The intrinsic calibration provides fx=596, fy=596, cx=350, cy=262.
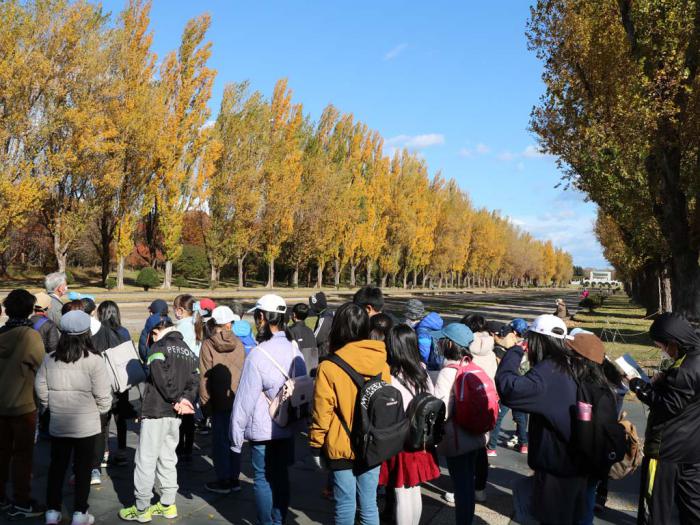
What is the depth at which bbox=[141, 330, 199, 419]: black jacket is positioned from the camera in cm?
489

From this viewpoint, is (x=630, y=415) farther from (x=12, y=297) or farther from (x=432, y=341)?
(x=12, y=297)

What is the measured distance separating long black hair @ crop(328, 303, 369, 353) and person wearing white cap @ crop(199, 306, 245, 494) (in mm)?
1961

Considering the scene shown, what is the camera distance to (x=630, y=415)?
946cm

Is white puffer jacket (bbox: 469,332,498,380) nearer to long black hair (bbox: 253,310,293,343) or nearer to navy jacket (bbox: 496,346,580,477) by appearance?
long black hair (bbox: 253,310,293,343)

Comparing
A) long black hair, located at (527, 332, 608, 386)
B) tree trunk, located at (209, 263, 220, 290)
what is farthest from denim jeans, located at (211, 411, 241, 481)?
tree trunk, located at (209, 263, 220, 290)

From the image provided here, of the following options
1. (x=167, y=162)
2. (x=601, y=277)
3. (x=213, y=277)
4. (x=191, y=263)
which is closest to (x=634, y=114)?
(x=167, y=162)

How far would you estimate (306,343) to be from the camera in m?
6.78

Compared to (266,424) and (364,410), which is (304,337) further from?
(364,410)

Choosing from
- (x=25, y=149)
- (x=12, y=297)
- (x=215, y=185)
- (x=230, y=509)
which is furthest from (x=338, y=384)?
(x=215, y=185)

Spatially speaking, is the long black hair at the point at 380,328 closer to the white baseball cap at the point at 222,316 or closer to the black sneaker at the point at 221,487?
the white baseball cap at the point at 222,316

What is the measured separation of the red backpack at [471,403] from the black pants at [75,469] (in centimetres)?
285

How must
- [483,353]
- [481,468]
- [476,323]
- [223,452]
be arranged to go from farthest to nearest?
1. [476,323]
2. [483,353]
3. [223,452]
4. [481,468]

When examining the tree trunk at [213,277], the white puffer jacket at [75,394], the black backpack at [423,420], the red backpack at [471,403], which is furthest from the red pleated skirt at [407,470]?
the tree trunk at [213,277]

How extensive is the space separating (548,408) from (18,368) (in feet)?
13.8
